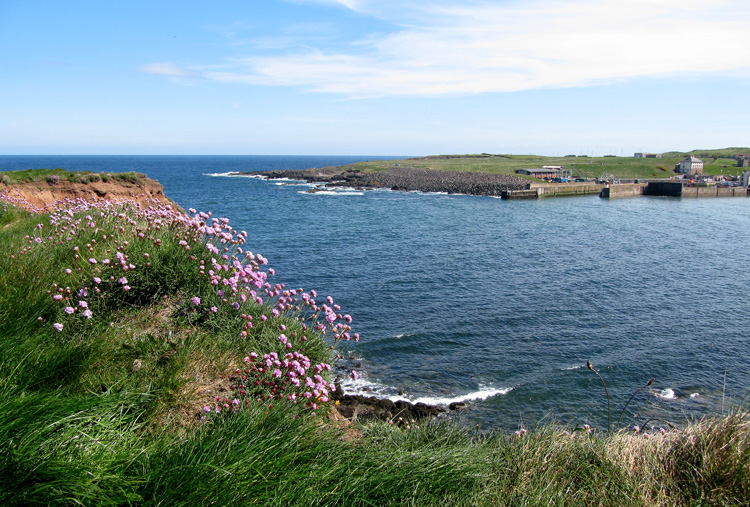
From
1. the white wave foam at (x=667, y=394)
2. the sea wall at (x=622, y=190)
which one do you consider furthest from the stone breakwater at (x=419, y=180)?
the white wave foam at (x=667, y=394)

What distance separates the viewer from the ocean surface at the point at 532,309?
Result: 15.0 metres

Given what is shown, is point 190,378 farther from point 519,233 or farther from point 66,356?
point 519,233

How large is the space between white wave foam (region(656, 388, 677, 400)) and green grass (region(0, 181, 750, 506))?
9.99 m

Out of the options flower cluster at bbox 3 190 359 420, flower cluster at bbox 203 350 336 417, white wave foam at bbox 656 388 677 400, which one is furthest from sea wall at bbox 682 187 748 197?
flower cluster at bbox 203 350 336 417

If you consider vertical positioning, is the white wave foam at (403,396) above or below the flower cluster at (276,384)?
below

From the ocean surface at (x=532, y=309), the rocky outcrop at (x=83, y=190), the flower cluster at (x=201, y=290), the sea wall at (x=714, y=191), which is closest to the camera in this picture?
the flower cluster at (x=201, y=290)

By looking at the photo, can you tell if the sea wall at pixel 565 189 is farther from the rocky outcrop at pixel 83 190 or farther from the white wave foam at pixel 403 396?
the white wave foam at pixel 403 396

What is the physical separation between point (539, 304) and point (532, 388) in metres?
8.86

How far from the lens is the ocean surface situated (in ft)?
49.1

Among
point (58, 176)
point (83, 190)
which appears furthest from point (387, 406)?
point (58, 176)

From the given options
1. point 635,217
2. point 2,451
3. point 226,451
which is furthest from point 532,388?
point 635,217

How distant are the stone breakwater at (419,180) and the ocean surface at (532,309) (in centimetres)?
4112

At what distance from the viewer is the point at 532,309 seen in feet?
74.1

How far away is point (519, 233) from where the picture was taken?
4628 centimetres
